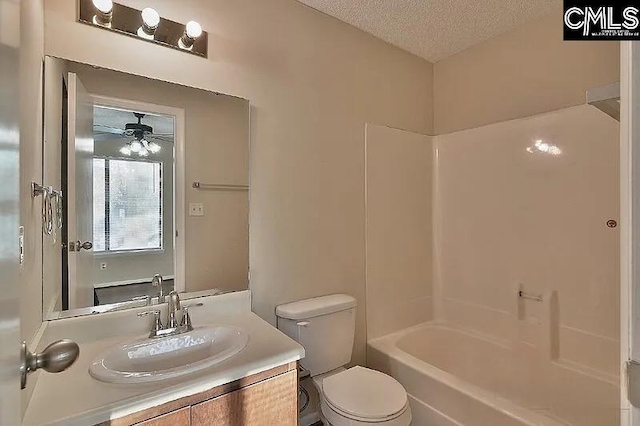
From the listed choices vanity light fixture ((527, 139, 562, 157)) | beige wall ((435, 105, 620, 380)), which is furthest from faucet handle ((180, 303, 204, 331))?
vanity light fixture ((527, 139, 562, 157))

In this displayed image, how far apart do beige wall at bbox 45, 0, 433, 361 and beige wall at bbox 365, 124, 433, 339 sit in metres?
0.10

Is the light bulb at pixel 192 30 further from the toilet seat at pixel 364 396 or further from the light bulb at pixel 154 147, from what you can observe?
the toilet seat at pixel 364 396

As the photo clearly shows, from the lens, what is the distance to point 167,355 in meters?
1.38

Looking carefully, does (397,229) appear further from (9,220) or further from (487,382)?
(9,220)

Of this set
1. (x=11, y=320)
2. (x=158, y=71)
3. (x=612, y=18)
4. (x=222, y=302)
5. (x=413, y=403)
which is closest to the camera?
(x=11, y=320)

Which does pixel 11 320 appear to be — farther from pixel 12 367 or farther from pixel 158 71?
pixel 158 71

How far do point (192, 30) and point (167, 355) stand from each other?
1.44 meters

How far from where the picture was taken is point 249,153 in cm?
184

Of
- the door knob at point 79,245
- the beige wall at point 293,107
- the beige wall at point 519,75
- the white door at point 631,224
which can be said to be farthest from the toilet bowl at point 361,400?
the beige wall at point 519,75

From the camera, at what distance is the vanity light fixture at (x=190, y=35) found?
62.6 inches

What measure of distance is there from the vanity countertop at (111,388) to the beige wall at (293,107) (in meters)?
0.63

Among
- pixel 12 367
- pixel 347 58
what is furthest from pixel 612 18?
pixel 12 367

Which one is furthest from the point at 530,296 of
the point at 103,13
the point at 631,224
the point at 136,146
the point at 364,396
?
the point at 103,13

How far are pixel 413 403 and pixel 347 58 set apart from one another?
2.16m
